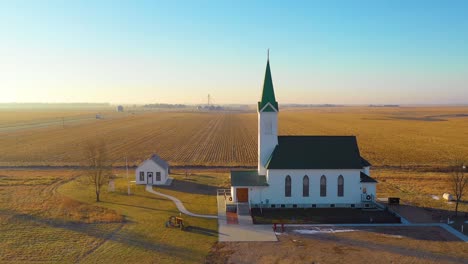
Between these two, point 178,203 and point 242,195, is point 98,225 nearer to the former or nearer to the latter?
point 178,203

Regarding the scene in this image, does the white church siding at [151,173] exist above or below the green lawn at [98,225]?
above

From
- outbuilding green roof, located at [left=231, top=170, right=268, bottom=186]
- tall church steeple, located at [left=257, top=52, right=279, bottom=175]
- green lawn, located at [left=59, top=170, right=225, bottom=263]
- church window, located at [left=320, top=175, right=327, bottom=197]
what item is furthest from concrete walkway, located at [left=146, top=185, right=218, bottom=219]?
church window, located at [left=320, top=175, right=327, bottom=197]

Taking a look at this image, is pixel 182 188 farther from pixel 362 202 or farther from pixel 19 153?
pixel 19 153

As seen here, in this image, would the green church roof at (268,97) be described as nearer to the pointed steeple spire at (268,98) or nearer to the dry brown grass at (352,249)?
the pointed steeple spire at (268,98)

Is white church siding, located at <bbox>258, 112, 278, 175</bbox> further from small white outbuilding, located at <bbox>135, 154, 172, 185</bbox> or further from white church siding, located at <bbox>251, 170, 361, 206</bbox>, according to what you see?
small white outbuilding, located at <bbox>135, 154, 172, 185</bbox>

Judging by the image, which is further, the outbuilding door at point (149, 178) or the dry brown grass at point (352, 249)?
the outbuilding door at point (149, 178)

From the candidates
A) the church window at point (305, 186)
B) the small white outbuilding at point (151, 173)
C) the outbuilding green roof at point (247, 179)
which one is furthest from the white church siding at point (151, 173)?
the church window at point (305, 186)
